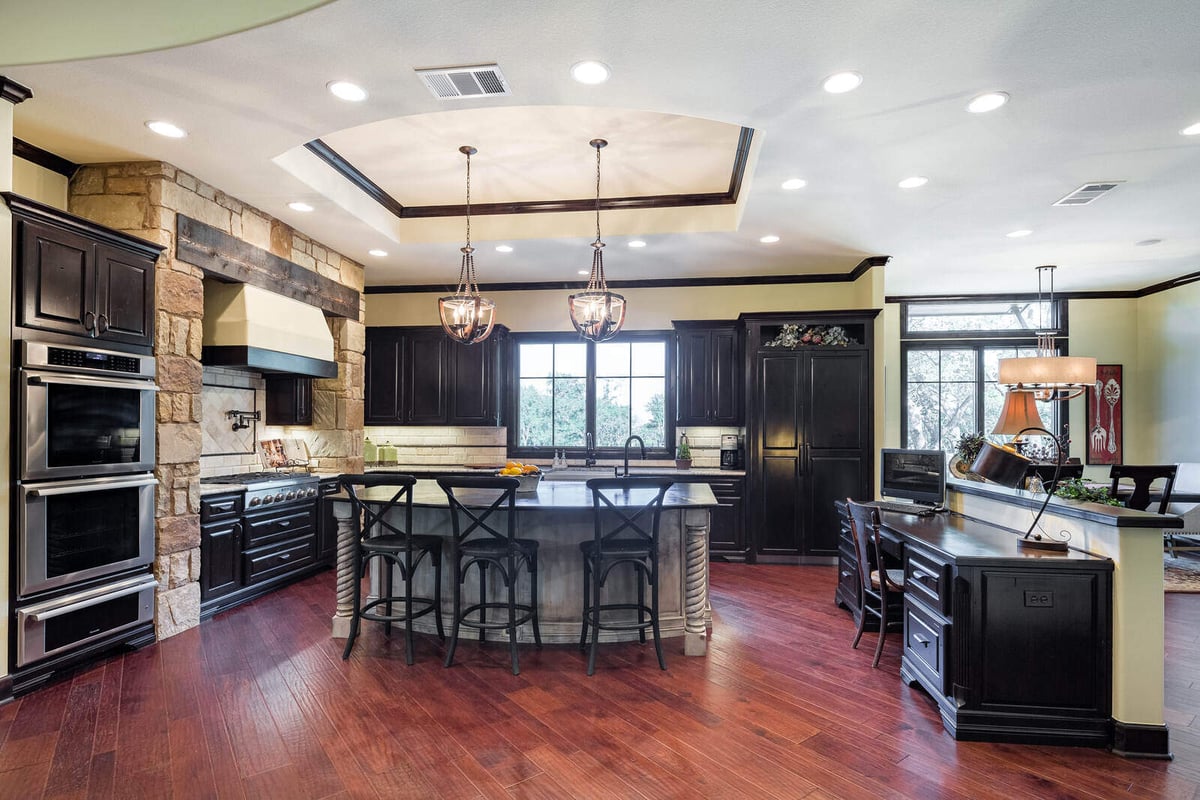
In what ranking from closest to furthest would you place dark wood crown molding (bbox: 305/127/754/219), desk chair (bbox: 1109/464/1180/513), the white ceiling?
the white ceiling
dark wood crown molding (bbox: 305/127/754/219)
desk chair (bbox: 1109/464/1180/513)

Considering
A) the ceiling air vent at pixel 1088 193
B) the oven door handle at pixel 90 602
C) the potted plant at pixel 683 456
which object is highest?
the ceiling air vent at pixel 1088 193

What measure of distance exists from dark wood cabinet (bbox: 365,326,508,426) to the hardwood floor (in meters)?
3.44

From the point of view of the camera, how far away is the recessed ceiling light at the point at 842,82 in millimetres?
3000

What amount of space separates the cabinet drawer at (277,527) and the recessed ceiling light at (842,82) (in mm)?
4804

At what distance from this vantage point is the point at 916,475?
436cm

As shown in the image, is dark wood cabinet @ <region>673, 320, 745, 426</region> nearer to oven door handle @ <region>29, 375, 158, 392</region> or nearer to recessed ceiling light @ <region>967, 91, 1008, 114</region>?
recessed ceiling light @ <region>967, 91, 1008, 114</region>

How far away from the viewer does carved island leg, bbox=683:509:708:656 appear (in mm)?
3828

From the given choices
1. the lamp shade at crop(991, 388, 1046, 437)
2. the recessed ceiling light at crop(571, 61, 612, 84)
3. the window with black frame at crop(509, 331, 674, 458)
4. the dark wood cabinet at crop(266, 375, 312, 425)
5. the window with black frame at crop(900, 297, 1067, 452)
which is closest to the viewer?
the recessed ceiling light at crop(571, 61, 612, 84)

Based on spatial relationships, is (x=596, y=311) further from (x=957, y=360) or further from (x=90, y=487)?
(x=957, y=360)

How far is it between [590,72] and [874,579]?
327 cm

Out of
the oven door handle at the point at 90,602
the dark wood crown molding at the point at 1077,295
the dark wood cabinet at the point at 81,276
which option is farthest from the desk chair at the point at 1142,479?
the dark wood cabinet at the point at 81,276

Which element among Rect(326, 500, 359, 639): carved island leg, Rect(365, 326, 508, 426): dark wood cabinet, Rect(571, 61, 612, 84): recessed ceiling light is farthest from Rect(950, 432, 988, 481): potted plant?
Rect(365, 326, 508, 426): dark wood cabinet

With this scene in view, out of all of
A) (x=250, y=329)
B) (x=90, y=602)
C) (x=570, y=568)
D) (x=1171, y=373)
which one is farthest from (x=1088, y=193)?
(x=90, y=602)

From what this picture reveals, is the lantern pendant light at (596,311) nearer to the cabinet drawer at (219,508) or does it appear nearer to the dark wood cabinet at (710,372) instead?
the dark wood cabinet at (710,372)
